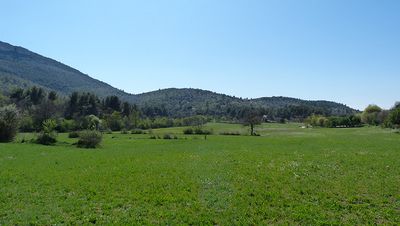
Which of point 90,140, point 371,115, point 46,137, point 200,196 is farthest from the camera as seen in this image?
point 371,115

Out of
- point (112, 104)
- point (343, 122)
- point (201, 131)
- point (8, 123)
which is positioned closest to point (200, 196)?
point (8, 123)

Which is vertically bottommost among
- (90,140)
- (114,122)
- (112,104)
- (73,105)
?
(90,140)

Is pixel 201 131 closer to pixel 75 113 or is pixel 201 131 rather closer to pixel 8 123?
pixel 8 123

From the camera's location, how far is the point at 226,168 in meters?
28.4

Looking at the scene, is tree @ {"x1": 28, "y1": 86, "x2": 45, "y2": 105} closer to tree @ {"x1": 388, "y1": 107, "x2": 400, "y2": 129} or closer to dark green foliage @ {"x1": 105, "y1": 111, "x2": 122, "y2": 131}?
dark green foliage @ {"x1": 105, "y1": 111, "x2": 122, "y2": 131}

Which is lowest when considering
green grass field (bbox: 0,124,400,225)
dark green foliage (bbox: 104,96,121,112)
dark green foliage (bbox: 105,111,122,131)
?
green grass field (bbox: 0,124,400,225)

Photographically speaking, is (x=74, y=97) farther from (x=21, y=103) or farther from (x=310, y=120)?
(x=310, y=120)

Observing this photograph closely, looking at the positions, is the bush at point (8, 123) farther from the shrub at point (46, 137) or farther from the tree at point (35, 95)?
the tree at point (35, 95)

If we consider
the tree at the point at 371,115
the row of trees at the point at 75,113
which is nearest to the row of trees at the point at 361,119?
the tree at the point at 371,115

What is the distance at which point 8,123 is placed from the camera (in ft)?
204

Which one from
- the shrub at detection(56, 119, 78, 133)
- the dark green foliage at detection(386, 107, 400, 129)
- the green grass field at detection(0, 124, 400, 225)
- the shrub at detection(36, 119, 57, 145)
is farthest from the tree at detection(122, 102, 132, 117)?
the green grass field at detection(0, 124, 400, 225)

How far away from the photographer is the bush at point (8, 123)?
61562 mm

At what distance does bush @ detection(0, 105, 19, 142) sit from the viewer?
202 ft

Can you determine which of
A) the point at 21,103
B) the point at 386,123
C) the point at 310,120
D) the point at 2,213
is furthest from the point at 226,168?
the point at 310,120
